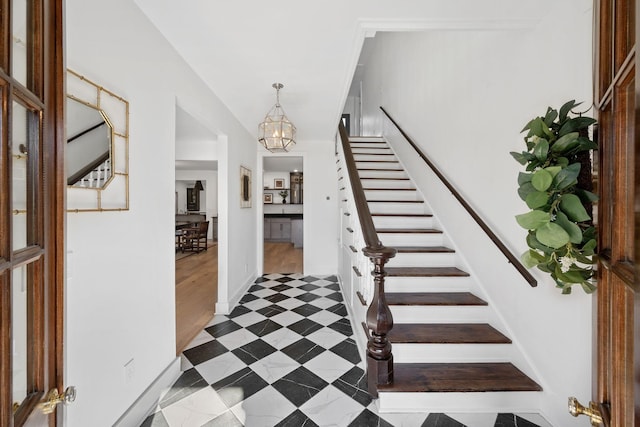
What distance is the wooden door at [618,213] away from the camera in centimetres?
45

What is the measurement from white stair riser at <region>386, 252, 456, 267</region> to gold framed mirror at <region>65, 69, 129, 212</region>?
2.17m

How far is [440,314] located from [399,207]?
1.48 meters

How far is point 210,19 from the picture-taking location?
1.53 metres

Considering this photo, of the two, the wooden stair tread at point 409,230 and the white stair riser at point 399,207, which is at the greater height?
the white stair riser at point 399,207

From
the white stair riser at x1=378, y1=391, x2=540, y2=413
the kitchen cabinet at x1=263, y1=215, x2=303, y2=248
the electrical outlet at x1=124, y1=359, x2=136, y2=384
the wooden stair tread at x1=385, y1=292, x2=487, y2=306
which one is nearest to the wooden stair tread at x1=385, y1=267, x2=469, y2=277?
the wooden stair tread at x1=385, y1=292, x2=487, y2=306

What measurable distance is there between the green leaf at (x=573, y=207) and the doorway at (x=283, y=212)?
5.13 meters

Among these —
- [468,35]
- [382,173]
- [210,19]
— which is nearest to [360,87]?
[382,173]

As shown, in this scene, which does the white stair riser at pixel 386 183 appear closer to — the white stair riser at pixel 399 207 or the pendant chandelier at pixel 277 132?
the white stair riser at pixel 399 207

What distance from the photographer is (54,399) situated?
624 millimetres

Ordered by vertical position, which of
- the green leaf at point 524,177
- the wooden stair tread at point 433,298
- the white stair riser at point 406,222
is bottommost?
the wooden stair tread at point 433,298

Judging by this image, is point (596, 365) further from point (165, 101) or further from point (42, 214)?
point (165, 101)

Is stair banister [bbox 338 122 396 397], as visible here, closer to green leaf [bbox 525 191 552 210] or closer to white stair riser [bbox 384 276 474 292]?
white stair riser [bbox 384 276 474 292]

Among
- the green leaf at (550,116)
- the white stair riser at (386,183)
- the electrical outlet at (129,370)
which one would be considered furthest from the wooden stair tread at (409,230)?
the electrical outlet at (129,370)

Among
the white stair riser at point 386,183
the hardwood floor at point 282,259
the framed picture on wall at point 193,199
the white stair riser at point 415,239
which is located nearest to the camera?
the white stair riser at point 415,239
